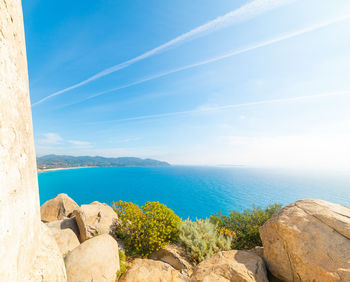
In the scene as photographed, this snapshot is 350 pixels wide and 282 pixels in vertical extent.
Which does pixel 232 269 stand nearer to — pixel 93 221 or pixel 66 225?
pixel 93 221

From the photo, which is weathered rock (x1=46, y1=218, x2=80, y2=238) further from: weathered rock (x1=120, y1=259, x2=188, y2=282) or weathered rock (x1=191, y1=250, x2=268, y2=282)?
weathered rock (x1=191, y1=250, x2=268, y2=282)

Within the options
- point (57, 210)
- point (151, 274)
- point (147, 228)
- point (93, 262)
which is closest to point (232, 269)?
point (151, 274)

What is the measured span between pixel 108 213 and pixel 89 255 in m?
3.57

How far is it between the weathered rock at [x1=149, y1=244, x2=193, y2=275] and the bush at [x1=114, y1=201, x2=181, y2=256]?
0.71ft

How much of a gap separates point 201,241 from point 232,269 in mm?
1896

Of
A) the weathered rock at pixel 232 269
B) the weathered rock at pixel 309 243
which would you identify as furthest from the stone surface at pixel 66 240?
the weathered rock at pixel 309 243

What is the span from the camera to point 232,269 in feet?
13.5

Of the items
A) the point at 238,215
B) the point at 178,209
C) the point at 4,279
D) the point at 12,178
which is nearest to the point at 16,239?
the point at 4,279

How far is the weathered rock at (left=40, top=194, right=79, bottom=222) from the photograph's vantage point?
9.46 m

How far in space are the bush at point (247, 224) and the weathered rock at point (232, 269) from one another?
7.18ft

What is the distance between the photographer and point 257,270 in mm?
4242

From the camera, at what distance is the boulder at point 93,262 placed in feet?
13.1

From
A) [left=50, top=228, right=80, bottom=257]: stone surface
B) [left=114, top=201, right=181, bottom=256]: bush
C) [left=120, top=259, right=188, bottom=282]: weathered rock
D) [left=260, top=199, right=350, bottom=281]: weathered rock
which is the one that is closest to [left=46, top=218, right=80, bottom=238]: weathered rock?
[left=50, top=228, right=80, bottom=257]: stone surface

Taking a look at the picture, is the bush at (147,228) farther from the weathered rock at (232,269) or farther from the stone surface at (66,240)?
the weathered rock at (232,269)
